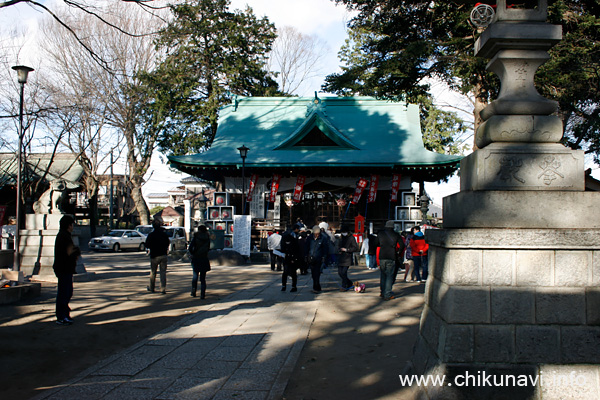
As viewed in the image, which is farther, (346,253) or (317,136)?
(317,136)

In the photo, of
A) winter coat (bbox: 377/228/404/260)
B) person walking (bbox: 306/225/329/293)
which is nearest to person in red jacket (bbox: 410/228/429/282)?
person walking (bbox: 306/225/329/293)

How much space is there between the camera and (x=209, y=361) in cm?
609

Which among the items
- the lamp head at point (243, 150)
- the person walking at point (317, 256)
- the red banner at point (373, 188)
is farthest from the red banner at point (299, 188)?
the person walking at point (317, 256)

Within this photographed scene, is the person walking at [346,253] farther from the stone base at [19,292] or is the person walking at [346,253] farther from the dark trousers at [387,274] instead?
the stone base at [19,292]

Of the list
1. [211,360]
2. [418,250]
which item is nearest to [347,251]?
[418,250]

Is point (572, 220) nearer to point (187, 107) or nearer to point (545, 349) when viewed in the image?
point (545, 349)

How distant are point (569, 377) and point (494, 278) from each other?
1.04m

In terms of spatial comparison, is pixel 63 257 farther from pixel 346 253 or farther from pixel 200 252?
pixel 346 253

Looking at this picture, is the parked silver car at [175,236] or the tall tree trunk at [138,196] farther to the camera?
the tall tree trunk at [138,196]

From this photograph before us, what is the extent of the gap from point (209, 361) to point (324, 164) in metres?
17.8

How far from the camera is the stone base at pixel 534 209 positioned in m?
4.45

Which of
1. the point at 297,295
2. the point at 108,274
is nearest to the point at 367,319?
Answer: the point at 297,295

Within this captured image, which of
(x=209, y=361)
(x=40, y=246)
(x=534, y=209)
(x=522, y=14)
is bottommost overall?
(x=209, y=361)

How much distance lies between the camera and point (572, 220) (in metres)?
4.46
